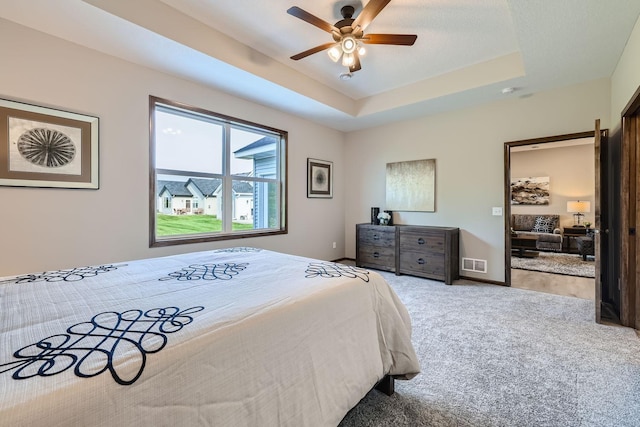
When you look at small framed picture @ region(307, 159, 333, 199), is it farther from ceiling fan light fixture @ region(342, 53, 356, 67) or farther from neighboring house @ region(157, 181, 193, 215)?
ceiling fan light fixture @ region(342, 53, 356, 67)

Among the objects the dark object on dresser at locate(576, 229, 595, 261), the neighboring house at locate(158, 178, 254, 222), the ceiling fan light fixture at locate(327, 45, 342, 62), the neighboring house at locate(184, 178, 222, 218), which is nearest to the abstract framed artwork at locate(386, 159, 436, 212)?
the neighboring house at locate(158, 178, 254, 222)

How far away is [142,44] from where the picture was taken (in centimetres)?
253

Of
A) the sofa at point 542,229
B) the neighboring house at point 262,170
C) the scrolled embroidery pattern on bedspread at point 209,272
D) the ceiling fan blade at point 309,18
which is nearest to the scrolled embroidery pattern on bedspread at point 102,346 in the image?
the scrolled embroidery pattern on bedspread at point 209,272

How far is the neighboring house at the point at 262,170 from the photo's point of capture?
4.27 meters

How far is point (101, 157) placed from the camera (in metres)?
2.71

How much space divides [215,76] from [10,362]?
3135mm

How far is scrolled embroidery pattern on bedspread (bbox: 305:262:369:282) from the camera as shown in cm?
166

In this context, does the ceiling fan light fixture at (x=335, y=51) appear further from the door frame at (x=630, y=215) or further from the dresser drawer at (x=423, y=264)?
the dresser drawer at (x=423, y=264)

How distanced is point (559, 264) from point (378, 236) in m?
3.59

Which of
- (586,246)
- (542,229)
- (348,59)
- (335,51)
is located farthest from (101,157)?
(542,229)

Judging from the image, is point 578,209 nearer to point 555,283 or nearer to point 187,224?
point 555,283

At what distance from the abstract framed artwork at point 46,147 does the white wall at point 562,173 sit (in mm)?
9100

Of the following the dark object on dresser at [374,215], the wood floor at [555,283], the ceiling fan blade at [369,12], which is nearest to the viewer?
the ceiling fan blade at [369,12]

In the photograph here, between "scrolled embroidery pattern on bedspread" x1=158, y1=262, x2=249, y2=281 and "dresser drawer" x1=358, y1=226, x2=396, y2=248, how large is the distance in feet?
10.2
